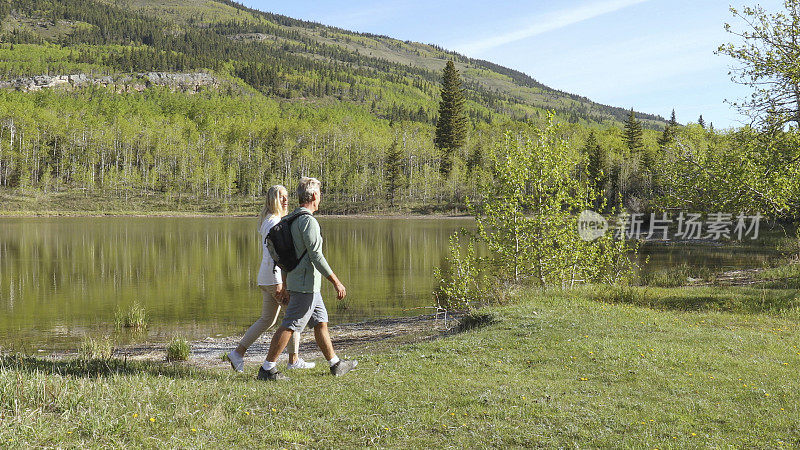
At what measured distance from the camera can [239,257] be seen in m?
37.5

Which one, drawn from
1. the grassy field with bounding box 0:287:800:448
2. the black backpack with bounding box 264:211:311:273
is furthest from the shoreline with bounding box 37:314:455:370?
the black backpack with bounding box 264:211:311:273

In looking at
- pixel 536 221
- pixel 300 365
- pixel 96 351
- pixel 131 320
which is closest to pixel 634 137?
pixel 536 221

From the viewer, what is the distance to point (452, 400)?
6.98 meters

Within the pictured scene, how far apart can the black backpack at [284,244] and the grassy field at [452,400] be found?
1.73m

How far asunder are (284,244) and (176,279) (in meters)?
23.1

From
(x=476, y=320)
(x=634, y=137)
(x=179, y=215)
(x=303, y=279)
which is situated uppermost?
(x=634, y=137)

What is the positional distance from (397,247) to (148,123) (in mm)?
105348

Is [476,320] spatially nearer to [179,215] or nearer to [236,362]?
[236,362]

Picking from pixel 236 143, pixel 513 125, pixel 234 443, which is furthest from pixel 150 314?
pixel 513 125

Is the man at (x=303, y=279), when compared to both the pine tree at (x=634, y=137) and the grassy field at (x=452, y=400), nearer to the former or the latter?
the grassy field at (x=452, y=400)

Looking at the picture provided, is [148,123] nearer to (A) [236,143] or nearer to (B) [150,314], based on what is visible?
(A) [236,143]

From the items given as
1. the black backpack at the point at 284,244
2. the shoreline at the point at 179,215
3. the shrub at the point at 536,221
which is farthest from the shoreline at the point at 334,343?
the shoreline at the point at 179,215

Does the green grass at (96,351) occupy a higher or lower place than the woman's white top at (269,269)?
lower

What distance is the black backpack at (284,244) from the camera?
7.65m
